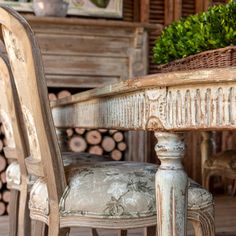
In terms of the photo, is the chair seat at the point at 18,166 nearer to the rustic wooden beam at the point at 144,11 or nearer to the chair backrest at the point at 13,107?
the chair backrest at the point at 13,107

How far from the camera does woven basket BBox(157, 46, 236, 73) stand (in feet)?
4.20

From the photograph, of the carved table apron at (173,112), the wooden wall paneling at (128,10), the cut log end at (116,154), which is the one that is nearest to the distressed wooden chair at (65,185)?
the carved table apron at (173,112)

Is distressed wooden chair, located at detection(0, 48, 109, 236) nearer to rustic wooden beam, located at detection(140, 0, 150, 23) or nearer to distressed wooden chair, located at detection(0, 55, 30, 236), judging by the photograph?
distressed wooden chair, located at detection(0, 55, 30, 236)

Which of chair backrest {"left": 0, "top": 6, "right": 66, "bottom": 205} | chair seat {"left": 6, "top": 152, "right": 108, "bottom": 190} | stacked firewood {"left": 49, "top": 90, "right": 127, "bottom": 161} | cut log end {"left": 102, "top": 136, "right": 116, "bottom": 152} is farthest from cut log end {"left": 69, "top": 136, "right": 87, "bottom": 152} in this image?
chair backrest {"left": 0, "top": 6, "right": 66, "bottom": 205}

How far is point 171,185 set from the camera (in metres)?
1.25

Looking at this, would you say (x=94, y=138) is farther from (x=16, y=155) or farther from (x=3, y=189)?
(x=16, y=155)

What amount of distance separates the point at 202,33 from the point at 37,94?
42 cm

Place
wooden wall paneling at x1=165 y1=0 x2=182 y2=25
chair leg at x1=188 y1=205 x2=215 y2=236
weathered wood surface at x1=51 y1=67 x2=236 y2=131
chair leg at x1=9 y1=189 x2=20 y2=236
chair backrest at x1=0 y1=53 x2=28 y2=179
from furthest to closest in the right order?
wooden wall paneling at x1=165 y1=0 x2=182 y2=25 < chair leg at x1=9 y1=189 x2=20 y2=236 < chair backrest at x1=0 y1=53 x2=28 y2=179 < chair leg at x1=188 y1=205 x2=215 y2=236 < weathered wood surface at x1=51 y1=67 x2=236 y2=131

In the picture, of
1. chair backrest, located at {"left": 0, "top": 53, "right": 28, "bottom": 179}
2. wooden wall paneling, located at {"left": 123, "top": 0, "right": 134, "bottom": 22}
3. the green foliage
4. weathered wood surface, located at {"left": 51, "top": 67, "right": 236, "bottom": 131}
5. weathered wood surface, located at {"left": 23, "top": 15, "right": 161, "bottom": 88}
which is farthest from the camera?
wooden wall paneling, located at {"left": 123, "top": 0, "right": 134, "bottom": 22}

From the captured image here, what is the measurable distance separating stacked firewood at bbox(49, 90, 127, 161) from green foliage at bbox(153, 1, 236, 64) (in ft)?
7.97

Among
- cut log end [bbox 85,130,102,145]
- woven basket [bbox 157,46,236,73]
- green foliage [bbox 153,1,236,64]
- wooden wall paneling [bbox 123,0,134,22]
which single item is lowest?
cut log end [bbox 85,130,102,145]

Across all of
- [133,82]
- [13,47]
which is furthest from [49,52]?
[133,82]

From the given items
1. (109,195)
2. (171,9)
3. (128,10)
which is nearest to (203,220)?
(109,195)

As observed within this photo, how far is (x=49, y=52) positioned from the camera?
3797 millimetres
